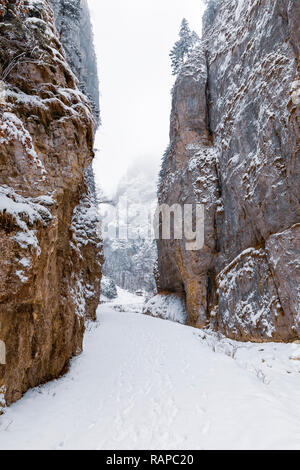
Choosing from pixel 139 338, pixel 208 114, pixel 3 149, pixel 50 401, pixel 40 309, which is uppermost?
pixel 208 114

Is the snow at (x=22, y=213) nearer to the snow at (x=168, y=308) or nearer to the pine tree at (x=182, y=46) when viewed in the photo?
the snow at (x=168, y=308)

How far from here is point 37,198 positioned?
5965 millimetres

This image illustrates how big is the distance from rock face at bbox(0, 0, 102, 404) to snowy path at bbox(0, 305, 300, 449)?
871 mm

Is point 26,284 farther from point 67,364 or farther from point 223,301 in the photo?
point 223,301

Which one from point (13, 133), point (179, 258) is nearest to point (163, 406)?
point (13, 133)

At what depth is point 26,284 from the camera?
16.5ft

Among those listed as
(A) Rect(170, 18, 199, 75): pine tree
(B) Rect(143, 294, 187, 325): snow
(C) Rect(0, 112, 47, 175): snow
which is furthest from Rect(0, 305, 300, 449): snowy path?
(A) Rect(170, 18, 199, 75): pine tree

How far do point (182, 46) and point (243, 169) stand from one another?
26.7 m

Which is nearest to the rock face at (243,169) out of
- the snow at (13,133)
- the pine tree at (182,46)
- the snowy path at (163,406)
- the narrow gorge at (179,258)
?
the narrow gorge at (179,258)

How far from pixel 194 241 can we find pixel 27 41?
15.5 m

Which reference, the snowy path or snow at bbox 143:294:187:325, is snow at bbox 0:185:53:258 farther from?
snow at bbox 143:294:187:325

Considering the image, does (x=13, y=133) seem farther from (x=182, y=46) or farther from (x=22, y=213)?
(x=182, y=46)

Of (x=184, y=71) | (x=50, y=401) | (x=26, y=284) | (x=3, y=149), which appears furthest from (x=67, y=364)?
(x=184, y=71)

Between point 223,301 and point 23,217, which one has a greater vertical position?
point 23,217
